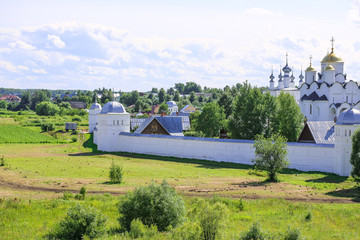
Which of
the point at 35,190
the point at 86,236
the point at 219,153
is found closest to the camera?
the point at 86,236

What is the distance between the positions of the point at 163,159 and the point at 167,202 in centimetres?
2182

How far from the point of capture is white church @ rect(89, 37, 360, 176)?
27031 millimetres

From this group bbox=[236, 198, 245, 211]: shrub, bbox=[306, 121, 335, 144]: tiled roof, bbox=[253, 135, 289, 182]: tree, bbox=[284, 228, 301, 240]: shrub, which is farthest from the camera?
bbox=[306, 121, 335, 144]: tiled roof

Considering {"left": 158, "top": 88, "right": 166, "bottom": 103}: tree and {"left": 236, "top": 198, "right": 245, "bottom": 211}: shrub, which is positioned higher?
{"left": 158, "top": 88, "right": 166, "bottom": 103}: tree

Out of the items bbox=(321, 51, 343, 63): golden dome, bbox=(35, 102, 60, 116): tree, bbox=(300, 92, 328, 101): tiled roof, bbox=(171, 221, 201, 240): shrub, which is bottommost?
bbox=(171, 221, 201, 240): shrub

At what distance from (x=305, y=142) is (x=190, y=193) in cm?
1602

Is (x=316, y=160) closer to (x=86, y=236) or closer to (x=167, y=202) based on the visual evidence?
(x=167, y=202)

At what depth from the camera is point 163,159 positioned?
35.3 meters

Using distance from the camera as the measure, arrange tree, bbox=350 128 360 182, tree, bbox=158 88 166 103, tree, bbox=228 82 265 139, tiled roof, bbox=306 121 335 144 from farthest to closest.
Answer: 1. tree, bbox=158 88 166 103
2. tree, bbox=228 82 265 139
3. tiled roof, bbox=306 121 335 144
4. tree, bbox=350 128 360 182

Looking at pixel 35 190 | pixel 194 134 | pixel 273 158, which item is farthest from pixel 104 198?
pixel 194 134

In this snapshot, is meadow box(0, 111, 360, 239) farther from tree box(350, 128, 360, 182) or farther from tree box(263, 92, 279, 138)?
tree box(263, 92, 279, 138)

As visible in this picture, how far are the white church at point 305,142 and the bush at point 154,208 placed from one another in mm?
17027

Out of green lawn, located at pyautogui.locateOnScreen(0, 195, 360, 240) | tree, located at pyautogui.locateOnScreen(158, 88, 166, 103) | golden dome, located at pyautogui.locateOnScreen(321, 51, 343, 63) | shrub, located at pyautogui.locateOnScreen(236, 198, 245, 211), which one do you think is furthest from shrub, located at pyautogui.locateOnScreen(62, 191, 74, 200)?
tree, located at pyautogui.locateOnScreen(158, 88, 166, 103)

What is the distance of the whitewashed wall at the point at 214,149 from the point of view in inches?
1115
